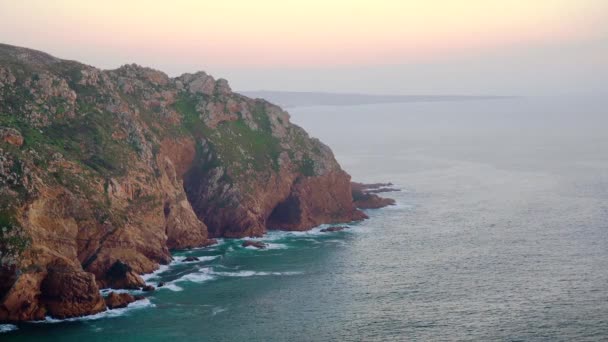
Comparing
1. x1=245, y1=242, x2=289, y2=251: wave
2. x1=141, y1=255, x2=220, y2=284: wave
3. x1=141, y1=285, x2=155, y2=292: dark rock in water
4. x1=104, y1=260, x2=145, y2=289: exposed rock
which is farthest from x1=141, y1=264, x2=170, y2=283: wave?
x1=245, y1=242, x2=289, y2=251: wave

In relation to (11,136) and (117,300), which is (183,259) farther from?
(11,136)

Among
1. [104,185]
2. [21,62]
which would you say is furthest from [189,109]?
[104,185]

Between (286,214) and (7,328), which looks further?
(286,214)

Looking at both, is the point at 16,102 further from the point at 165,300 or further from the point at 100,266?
the point at 165,300

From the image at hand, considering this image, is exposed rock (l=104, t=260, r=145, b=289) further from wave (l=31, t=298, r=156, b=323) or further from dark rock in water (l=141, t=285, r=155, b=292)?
wave (l=31, t=298, r=156, b=323)

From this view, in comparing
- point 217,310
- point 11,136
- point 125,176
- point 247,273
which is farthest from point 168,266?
point 11,136
